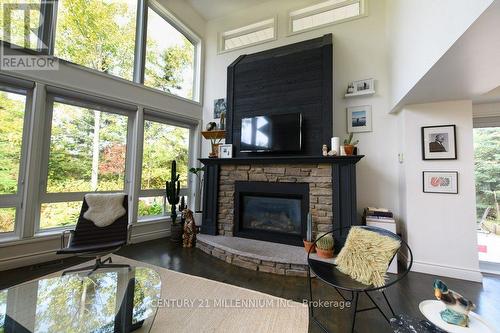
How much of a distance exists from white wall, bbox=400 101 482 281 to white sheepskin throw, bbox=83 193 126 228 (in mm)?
3735

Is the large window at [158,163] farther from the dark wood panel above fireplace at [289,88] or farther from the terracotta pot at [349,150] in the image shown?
the terracotta pot at [349,150]

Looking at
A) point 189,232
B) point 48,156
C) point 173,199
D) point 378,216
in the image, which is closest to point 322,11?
point 378,216

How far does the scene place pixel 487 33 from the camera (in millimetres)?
1328

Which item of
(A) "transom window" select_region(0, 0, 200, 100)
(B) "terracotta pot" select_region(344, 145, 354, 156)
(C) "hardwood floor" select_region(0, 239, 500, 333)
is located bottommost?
(C) "hardwood floor" select_region(0, 239, 500, 333)

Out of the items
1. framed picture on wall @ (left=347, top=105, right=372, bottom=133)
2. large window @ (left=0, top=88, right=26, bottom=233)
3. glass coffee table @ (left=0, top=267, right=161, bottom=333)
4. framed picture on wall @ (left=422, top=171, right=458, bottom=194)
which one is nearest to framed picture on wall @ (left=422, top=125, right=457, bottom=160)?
framed picture on wall @ (left=422, top=171, right=458, bottom=194)

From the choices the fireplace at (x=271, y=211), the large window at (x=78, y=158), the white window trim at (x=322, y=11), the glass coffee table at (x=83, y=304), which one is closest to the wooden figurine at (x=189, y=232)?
the fireplace at (x=271, y=211)

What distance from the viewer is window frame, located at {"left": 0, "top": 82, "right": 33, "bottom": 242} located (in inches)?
97.2

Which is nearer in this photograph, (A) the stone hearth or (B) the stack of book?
(B) the stack of book

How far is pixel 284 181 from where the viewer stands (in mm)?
3133

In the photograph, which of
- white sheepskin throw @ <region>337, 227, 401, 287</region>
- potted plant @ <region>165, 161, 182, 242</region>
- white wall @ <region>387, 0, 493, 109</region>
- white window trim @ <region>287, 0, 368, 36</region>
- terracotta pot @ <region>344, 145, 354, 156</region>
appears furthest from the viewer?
potted plant @ <region>165, 161, 182, 242</region>

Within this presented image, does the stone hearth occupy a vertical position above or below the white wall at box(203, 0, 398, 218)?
below

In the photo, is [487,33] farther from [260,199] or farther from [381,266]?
[260,199]

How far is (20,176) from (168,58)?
3035 mm

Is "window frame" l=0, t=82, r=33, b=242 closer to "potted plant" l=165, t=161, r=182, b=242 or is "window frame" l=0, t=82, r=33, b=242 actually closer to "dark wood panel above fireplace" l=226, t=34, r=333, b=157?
"potted plant" l=165, t=161, r=182, b=242
